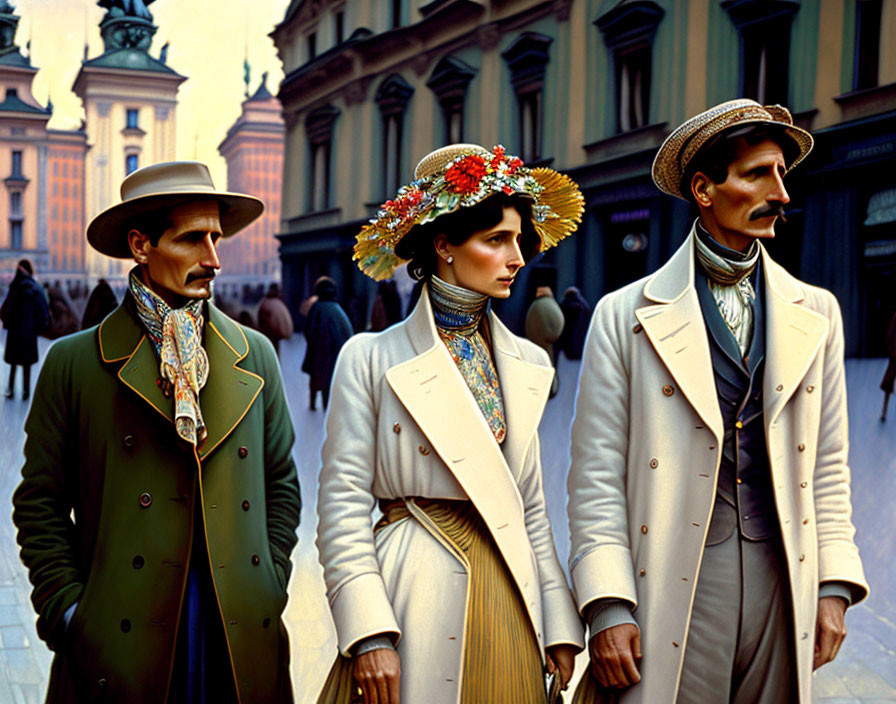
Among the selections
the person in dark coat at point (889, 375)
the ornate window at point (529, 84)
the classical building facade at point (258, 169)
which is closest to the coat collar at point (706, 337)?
the person in dark coat at point (889, 375)

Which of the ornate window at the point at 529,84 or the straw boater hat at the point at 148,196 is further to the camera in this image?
the ornate window at the point at 529,84

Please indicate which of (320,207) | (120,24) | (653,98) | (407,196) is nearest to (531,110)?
(653,98)

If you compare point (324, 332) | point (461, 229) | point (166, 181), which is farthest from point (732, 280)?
point (324, 332)

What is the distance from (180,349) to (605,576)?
3.69 ft

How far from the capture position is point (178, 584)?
2.25 metres

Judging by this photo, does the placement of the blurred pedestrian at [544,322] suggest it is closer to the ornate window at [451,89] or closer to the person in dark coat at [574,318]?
the person in dark coat at [574,318]

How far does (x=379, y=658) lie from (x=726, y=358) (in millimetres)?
1039

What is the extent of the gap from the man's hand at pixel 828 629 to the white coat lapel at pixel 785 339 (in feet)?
1.55

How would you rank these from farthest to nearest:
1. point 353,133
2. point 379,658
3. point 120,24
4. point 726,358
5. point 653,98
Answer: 1. point 353,133
2. point 653,98
3. point 120,24
4. point 726,358
5. point 379,658

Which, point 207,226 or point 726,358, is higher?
point 207,226

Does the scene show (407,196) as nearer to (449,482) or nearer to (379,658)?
(449,482)

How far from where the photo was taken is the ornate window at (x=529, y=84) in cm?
1226

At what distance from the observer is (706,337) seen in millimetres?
2219

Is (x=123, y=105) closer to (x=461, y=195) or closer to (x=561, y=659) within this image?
(x=461, y=195)
